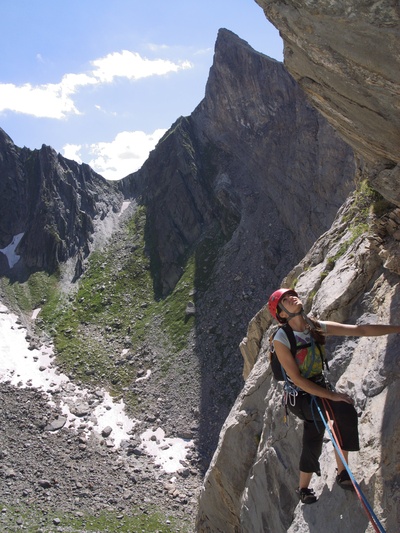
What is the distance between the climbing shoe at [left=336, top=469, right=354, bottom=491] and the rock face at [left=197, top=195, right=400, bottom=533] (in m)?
0.36

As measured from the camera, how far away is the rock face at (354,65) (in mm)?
7364

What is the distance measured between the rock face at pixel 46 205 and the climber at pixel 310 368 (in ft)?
293

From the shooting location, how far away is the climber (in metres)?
7.69

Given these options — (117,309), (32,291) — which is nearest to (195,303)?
(117,309)

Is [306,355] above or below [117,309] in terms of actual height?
above

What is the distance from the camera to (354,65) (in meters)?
8.27

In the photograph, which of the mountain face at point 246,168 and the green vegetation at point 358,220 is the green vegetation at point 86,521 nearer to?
the green vegetation at point 358,220

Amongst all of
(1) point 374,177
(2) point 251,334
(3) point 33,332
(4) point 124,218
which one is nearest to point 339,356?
(1) point 374,177

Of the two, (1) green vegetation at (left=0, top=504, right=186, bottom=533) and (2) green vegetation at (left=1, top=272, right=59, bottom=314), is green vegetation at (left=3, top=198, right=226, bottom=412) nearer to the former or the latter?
(2) green vegetation at (left=1, top=272, right=59, bottom=314)

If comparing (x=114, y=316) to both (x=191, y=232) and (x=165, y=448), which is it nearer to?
(x=191, y=232)

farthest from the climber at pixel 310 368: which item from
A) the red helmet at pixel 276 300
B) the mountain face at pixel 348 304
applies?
the mountain face at pixel 348 304

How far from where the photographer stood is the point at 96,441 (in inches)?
2045

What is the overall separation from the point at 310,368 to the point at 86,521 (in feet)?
129

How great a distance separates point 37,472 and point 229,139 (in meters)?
70.4
